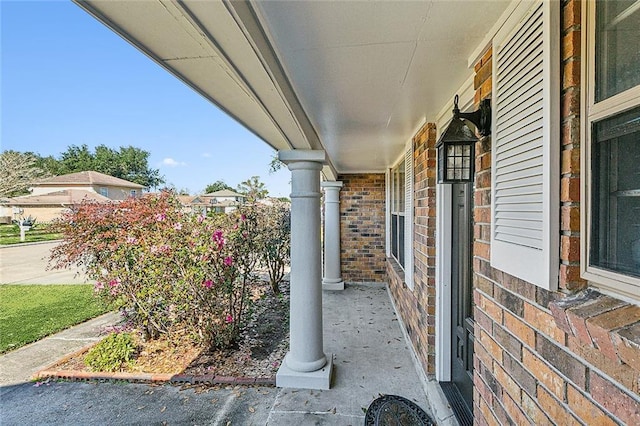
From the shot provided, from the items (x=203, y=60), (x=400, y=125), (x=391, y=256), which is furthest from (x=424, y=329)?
(x=391, y=256)

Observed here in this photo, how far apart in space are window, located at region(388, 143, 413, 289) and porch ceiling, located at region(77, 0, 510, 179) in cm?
136

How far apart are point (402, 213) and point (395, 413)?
3.20 m

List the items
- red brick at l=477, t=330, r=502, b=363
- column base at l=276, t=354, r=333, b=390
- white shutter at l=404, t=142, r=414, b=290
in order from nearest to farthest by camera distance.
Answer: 1. red brick at l=477, t=330, r=502, b=363
2. column base at l=276, t=354, r=333, b=390
3. white shutter at l=404, t=142, r=414, b=290

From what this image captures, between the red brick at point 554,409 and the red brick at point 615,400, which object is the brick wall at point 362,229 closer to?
the red brick at point 554,409

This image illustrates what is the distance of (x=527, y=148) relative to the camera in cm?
119

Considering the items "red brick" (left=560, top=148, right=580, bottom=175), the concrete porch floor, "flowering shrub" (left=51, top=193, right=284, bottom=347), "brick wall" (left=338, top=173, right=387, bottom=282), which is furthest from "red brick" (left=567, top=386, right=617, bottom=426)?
"brick wall" (left=338, top=173, right=387, bottom=282)

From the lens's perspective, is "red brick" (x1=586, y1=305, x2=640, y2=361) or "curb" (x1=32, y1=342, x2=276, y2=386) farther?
"curb" (x1=32, y1=342, x2=276, y2=386)

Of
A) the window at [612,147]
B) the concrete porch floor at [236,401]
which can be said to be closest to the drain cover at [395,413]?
the concrete porch floor at [236,401]

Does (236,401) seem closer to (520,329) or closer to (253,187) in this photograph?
(520,329)

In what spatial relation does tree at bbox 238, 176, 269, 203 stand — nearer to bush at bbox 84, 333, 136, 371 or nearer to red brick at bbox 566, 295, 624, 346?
bush at bbox 84, 333, 136, 371

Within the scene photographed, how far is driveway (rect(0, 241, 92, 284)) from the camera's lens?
334 inches

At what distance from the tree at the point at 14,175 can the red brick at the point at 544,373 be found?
28.8 meters

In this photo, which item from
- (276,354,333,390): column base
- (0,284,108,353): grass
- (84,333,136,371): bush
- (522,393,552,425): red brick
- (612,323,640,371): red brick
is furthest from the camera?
(0,284,108,353): grass

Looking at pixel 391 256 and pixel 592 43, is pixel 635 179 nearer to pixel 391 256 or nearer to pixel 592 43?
pixel 592 43
